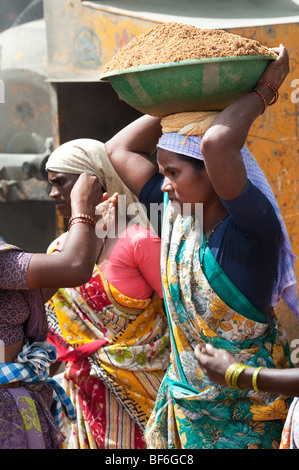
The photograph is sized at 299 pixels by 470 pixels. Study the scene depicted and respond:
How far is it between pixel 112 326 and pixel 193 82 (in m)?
1.68

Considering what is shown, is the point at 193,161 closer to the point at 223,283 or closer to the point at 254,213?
the point at 254,213

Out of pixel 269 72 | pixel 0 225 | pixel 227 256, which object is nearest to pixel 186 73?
pixel 269 72

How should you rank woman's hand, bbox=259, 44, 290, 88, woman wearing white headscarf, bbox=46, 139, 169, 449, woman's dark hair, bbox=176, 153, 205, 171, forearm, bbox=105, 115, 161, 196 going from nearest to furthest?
woman's hand, bbox=259, 44, 290, 88, woman's dark hair, bbox=176, 153, 205, 171, forearm, bbox=105, 115, 161, 196, woman wearing white headscarf, bbox=46, 139, 169, 449

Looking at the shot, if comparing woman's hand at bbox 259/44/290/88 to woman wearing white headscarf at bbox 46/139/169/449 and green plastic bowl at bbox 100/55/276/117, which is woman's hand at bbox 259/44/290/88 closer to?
green plastic bowl at bbox 100/55/276/117

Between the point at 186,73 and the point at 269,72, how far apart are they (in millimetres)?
324

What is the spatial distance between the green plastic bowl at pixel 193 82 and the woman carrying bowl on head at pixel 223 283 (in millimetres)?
56

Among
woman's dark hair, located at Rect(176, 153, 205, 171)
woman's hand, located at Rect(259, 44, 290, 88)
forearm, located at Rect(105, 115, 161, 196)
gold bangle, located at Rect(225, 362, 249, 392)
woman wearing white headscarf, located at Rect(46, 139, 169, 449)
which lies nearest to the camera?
gold bangle, located at Rect(225, 362, 249, 392)

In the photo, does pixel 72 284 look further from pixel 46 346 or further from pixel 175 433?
pixel 175 433

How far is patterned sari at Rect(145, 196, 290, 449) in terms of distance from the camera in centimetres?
277

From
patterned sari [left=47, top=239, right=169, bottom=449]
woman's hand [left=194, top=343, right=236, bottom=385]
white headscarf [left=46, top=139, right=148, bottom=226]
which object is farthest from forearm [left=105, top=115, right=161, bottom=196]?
Answer: woman's hand [left=194, top=343, right=236, bottom=385]

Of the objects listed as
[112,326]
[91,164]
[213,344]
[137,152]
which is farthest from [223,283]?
[91,164]

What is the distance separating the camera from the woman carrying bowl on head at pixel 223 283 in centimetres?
267

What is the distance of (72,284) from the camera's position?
9.45 feet

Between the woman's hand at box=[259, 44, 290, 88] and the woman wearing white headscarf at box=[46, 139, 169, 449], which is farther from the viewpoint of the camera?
the woman wearing white headscarf at box=[46, 139, 169, 449]
